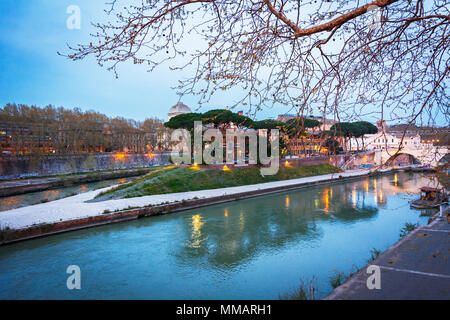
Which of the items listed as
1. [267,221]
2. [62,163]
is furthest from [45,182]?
[267,221]

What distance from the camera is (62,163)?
34312 mm

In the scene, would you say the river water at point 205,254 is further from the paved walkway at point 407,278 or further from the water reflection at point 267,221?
the paved walkway at point 407,278

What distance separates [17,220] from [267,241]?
9739 millimetres

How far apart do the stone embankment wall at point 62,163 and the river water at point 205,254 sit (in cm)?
2343

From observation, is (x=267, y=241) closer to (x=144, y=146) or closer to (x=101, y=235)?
(x=101, y=235)

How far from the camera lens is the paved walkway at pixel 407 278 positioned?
4.03 metres

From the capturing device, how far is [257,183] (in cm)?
2408

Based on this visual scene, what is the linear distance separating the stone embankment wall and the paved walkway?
103 ft

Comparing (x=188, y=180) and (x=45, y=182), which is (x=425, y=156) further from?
(x=45, y=182)

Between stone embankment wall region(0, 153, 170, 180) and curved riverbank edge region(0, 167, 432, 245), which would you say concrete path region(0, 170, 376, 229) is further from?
stone embankment wall region(0, 153, 170, 180)

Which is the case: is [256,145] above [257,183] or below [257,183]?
above

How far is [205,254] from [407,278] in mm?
5357
